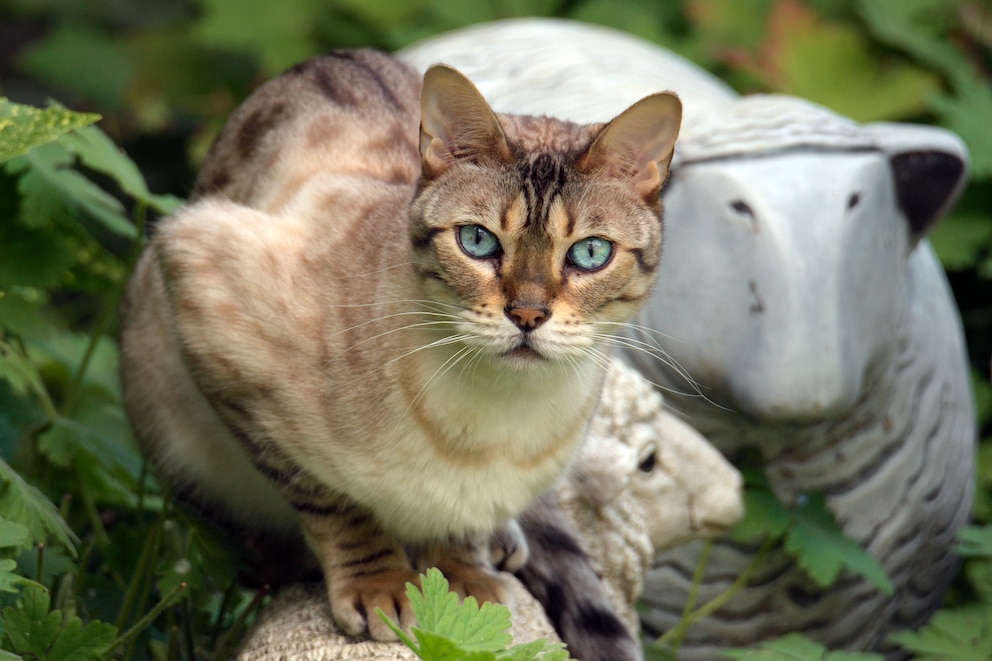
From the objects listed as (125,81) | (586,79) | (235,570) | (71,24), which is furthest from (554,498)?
(71,24)

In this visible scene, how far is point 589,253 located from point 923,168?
75.0 inches

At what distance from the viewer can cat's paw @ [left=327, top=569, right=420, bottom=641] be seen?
2350 millimetres

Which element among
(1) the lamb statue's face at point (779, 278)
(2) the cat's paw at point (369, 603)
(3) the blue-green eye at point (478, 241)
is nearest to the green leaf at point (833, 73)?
(1) the lamb statue's face at point (779, 278)

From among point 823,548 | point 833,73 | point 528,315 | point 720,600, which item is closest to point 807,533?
point 823,548

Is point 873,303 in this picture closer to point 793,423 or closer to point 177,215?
point 793,423

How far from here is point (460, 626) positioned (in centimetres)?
188

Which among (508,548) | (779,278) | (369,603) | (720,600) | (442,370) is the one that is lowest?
(720,600)

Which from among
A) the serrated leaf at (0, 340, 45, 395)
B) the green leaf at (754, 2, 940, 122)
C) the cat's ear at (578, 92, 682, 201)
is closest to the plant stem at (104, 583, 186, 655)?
the serrated leaf at (0, 340, 45, 395)

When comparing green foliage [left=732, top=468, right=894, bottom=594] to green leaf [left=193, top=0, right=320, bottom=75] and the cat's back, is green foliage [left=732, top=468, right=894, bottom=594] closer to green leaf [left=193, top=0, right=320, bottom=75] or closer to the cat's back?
the cat's back

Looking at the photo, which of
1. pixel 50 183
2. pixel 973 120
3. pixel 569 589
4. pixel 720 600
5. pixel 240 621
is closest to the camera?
pixel 240 621

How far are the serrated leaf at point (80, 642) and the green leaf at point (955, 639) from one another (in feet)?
7.07

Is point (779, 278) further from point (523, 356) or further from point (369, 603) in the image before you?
point (369, 603)

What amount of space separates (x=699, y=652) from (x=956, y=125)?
252cm

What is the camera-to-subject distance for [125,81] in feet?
21.0
